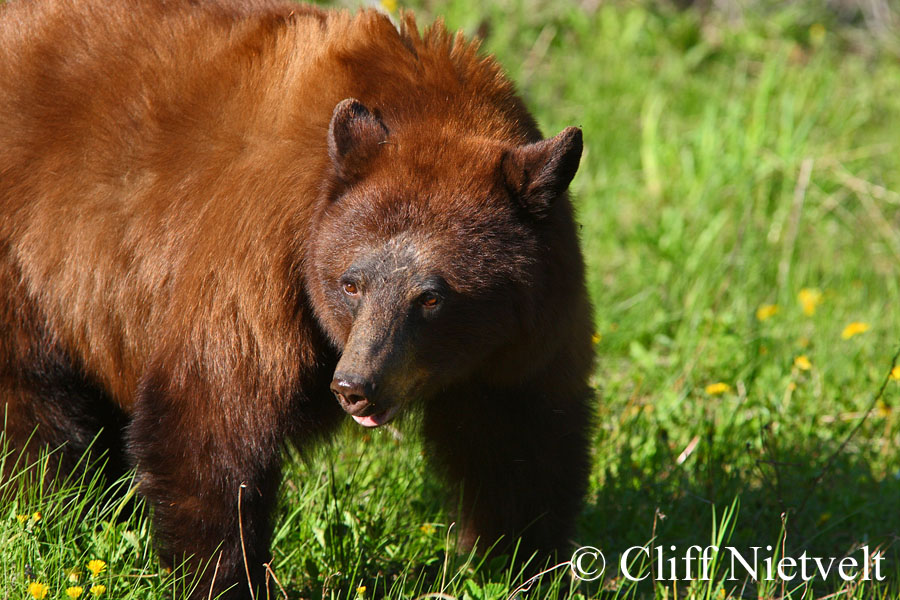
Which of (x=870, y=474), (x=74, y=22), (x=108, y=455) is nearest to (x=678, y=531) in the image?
(x=870, y=474)

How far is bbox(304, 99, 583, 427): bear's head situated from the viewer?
2994mm

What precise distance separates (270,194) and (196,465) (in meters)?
0.84

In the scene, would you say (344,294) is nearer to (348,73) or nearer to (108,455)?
(348,73)

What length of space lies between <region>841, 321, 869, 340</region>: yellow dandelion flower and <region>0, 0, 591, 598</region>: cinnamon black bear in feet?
8.32

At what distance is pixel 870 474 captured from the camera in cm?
475

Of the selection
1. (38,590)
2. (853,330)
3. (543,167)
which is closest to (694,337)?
(853,330)

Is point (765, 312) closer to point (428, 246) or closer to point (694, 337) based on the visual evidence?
point (694, 337)

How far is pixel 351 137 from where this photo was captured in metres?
3.06

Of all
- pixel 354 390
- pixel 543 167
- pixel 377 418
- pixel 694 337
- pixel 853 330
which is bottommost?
pixel 694 337

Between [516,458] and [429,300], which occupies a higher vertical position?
[429,300]

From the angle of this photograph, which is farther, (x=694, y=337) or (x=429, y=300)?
(x=694, y=337)

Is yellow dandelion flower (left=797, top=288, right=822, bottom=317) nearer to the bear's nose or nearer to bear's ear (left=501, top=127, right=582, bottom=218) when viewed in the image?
bear's ear (left=501, top=127, right=582, bottom=218)

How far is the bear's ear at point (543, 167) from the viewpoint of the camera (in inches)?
119

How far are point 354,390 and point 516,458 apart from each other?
3.04ft
